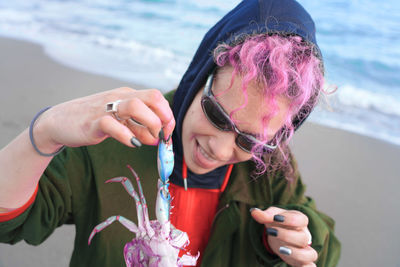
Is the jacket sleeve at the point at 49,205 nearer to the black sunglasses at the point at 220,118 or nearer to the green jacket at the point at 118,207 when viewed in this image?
the green jacket at the point at 118,207

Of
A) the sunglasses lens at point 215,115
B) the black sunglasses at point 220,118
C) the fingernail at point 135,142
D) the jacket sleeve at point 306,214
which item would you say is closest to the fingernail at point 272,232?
the jacket sleeve at point 306,214

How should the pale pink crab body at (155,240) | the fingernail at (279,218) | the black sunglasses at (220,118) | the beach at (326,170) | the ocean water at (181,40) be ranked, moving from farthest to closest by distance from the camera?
the ocean water at (181,40) < the beach at (326,170) < the fingernail at (279,218) < the black sunglasses at (220,118) < the pale pink crab body at (155,240)

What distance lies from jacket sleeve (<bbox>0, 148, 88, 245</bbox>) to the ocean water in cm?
349

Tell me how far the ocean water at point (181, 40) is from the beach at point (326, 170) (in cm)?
28

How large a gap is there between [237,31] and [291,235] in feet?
3.09

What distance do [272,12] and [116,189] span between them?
42.5 inches

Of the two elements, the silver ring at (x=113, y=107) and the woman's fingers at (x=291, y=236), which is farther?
the woman's fingers at (x=291, y=236)

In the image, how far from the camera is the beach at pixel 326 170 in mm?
2980

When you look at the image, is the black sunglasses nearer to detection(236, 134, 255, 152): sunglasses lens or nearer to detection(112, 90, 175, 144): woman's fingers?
detection(236, 134, 255, 152): sunglasses lens

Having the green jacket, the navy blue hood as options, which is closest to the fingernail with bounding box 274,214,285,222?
the green jacket

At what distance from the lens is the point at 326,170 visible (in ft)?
12.5

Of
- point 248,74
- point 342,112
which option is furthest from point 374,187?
point 248,74

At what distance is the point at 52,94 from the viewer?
4438mm

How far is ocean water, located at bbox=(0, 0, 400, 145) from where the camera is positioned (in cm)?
501
